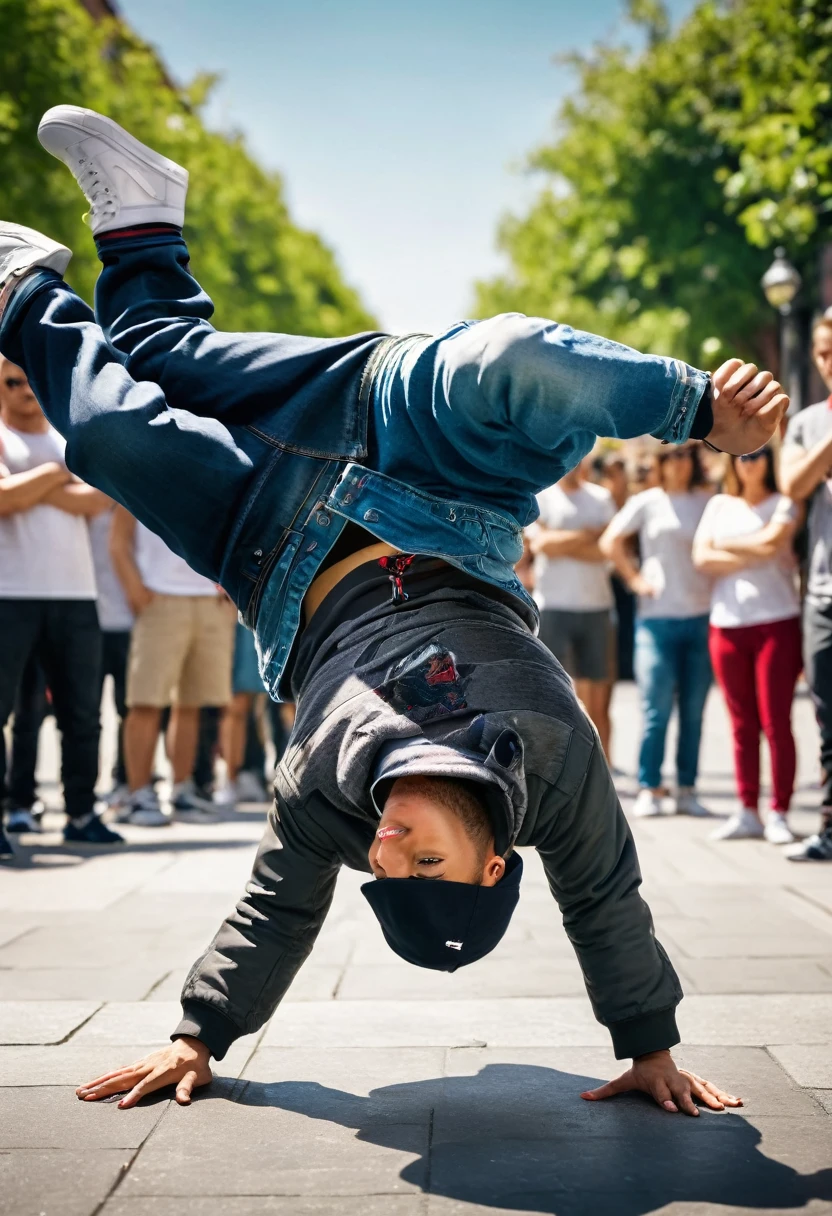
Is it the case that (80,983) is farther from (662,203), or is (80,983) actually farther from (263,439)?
(662,203)

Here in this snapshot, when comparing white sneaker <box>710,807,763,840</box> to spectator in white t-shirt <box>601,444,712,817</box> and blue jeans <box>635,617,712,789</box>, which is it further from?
blue jeans <box>635,617,712,789</box>

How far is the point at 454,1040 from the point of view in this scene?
3.72m

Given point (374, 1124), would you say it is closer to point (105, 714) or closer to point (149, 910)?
point (149, 910)

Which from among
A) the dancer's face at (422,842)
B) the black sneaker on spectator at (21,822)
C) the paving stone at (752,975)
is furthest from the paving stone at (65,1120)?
the black sneaker on spectator at (21,822)

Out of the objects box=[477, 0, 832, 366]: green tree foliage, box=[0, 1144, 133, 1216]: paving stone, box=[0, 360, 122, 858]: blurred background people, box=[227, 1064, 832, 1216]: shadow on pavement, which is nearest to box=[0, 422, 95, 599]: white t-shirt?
box=[0, 360, 122, 858]: blurred background people

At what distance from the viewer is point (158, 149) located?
30344 mm

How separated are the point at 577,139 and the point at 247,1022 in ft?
106

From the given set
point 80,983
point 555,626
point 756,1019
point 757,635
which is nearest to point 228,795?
point 555,626

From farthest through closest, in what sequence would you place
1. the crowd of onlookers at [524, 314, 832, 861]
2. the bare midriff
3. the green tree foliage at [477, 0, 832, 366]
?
the green tree foliage at [477, 0, 832, 366] → the crowd of onlookers at [524, 314, 832, 861] → the bare midriff

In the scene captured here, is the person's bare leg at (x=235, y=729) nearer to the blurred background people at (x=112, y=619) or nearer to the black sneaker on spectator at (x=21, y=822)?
the blurred background people at (x=112, y=619)

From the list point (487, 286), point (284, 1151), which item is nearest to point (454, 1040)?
point (284, 1151)

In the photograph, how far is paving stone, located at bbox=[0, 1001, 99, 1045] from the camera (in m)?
3.72

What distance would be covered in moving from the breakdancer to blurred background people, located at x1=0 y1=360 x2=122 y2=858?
3.86 m

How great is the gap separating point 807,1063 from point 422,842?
4.58ft
